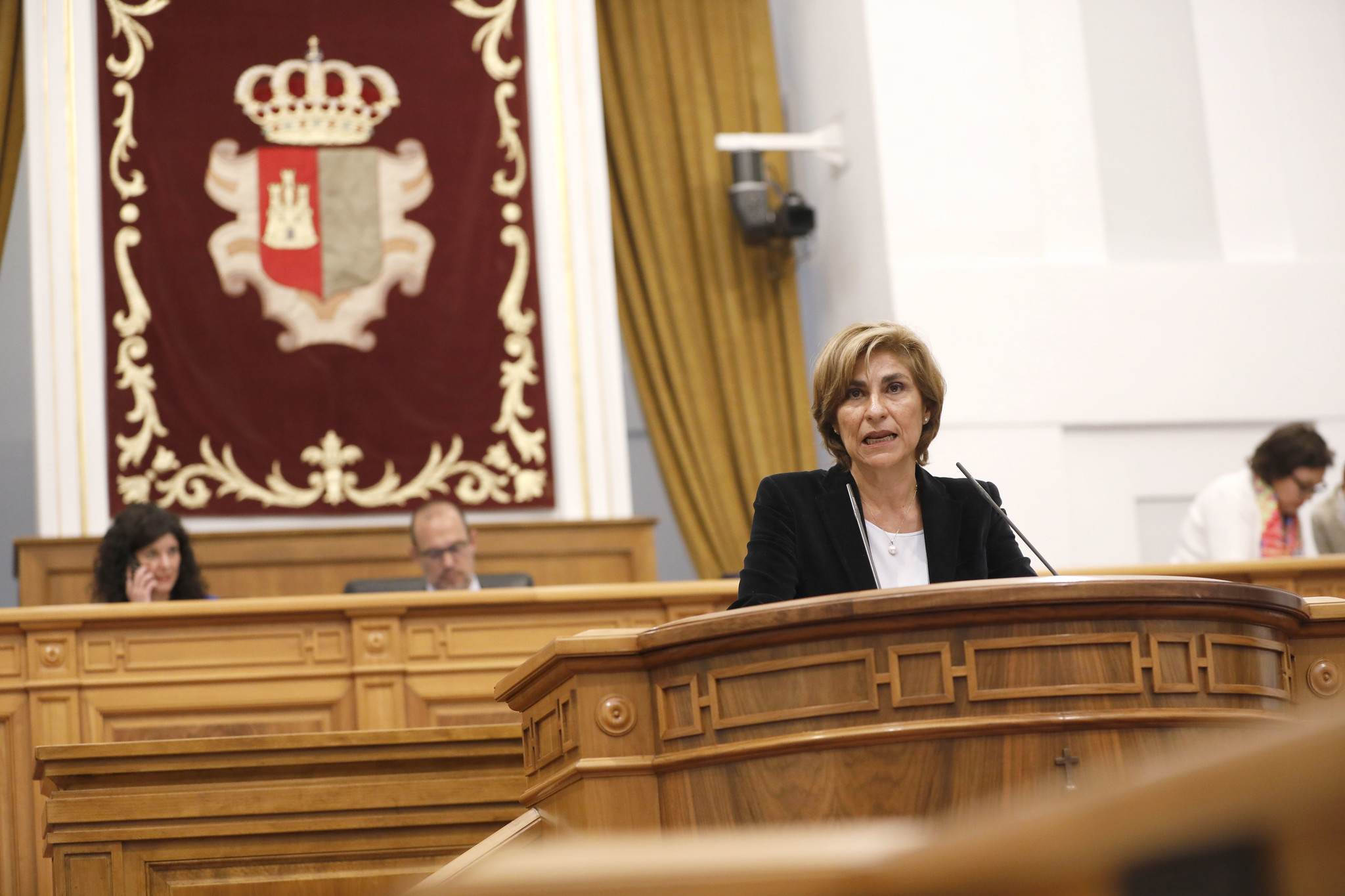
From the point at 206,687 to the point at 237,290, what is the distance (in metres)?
2.44

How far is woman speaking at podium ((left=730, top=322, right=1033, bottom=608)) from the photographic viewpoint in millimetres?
2098

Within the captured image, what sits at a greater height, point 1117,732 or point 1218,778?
point 1218,778

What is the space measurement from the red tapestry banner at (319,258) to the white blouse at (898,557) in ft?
12.7

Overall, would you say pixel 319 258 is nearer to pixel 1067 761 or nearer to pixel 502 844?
pixel 502 844

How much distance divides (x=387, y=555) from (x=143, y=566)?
1420mm

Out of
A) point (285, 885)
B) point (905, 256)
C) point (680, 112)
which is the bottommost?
point (285, 885)

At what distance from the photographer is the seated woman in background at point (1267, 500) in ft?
15.9

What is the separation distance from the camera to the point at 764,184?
22.2 feet

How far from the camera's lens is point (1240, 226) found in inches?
260

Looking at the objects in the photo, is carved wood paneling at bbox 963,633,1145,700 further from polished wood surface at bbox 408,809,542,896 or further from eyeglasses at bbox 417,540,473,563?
eyeglasses at bbox 417,540,473,563

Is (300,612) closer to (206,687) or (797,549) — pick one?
(206,687)

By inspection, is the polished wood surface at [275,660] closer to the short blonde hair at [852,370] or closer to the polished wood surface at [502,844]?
the polished wood surface at [502,844]

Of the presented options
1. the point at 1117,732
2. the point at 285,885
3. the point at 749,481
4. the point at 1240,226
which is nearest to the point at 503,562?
the point at 749,481

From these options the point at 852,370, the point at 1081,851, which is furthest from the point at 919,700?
the point at 1081,851
